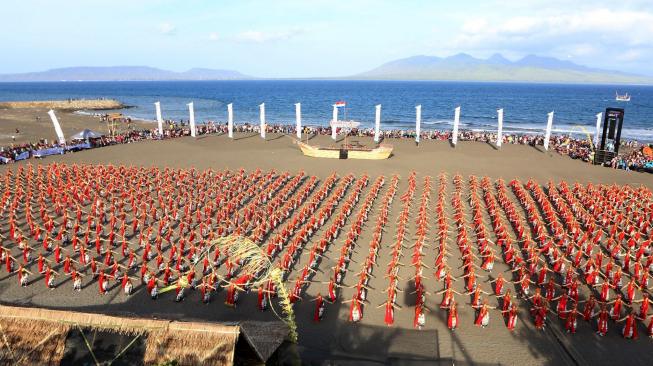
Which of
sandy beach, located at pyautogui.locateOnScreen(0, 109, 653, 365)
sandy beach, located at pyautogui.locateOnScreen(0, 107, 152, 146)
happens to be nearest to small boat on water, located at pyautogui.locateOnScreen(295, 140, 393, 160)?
sandy beach, located at pyautogui.locateOnScreen(0, 109, 653, 365)

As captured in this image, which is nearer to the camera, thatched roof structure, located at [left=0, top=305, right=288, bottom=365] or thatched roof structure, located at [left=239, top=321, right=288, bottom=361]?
thatched roof structure, located at [left=0, top=305, right=288, bottom=365]

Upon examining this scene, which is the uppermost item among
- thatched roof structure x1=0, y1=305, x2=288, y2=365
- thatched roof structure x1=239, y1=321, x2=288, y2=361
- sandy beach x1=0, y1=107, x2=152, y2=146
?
thatched roof structure x1=0, y1=305, x2=288, y2=365

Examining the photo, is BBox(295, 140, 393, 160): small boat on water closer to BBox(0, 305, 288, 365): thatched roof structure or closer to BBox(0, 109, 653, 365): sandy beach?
BBox(0, 109, 653, 365): sandy beach

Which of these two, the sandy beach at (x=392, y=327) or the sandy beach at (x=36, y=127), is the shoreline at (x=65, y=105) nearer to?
the sandy beach at (x=36, y=127)

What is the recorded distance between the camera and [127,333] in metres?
8.65

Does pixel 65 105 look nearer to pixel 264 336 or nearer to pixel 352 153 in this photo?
pixel 352 153

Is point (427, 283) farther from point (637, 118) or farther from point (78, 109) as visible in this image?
point (78, 109)

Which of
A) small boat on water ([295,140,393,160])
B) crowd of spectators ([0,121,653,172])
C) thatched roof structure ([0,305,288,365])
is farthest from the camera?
small boat on water ([295,140,393,160])

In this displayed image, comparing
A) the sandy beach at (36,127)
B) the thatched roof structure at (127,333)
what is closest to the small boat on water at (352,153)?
the thatched roof structure at (127,333)

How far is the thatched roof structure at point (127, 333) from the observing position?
8281mm

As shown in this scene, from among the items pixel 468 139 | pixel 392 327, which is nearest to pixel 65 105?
pixel 468 139

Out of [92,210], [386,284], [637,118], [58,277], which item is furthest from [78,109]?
[637,118]

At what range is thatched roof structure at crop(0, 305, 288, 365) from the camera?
27.2 ft

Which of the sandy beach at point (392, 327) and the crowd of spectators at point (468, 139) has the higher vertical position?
the crowd of spectators at point (468, 139)
